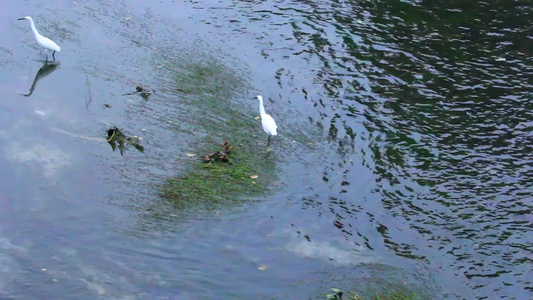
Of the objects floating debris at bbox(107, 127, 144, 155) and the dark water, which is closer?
the dark water

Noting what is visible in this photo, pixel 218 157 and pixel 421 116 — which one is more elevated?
pixel 218 157

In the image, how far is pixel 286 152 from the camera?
12445 mm

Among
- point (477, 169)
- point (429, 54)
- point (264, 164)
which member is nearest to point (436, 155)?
point (477, 169)

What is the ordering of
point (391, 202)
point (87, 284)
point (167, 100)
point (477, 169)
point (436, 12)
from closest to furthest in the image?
point (87, 284)
point (391, 202)
point (477, 169)
point (167, 100)
point (436, 12)

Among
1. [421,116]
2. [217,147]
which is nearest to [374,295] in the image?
[217,147]

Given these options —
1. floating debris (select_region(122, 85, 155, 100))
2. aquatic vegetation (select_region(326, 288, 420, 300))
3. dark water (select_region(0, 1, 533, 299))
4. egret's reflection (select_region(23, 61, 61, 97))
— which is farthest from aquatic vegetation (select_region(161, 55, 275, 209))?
aquatic vegetation (select_region(326, 288, 420, 300))

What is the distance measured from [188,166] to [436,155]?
450 cm

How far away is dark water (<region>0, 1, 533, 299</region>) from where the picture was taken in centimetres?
976

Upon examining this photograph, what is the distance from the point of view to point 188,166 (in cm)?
1155

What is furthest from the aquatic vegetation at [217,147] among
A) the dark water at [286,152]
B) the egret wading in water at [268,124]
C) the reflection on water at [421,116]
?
the reflection on water at [421,116]

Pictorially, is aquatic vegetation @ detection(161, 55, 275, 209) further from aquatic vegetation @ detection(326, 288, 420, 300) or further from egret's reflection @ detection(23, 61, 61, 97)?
aquatic vegetation @ detection(326, 288, 420, 300)

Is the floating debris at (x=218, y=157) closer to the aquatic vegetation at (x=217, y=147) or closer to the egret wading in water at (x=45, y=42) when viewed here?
the aquatic vegetation at (x=217, y=147)

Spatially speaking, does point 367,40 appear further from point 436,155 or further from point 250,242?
point 250,242

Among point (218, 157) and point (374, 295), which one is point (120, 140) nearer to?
point (218, 157)
